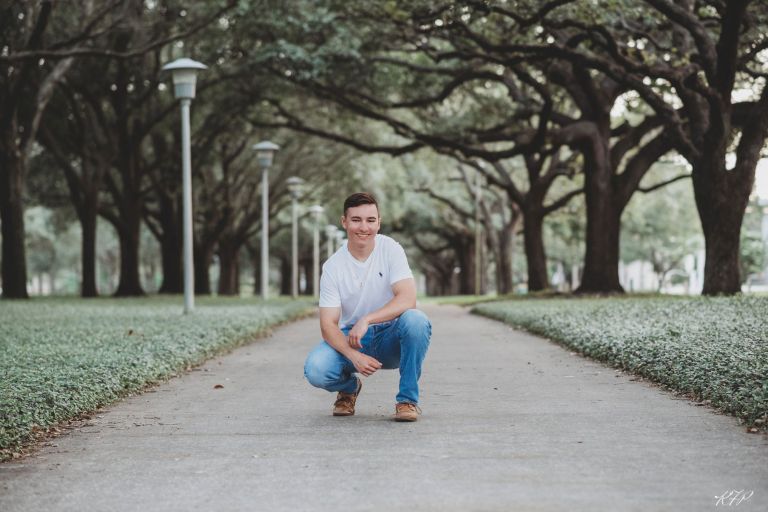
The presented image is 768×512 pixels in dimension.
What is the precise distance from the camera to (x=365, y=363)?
6.35 meters

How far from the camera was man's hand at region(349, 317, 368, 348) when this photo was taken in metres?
6.41

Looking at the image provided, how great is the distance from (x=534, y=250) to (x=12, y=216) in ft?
49.8

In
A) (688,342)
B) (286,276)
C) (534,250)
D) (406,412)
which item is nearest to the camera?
(406,412)

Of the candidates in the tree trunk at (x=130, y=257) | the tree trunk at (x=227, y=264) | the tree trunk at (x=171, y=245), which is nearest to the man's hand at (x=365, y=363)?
the tree trunk at (x=130, y=257)

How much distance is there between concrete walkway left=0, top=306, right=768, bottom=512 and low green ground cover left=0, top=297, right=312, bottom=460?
23 centimetres

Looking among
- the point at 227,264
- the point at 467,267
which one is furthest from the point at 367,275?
the point at 467,267

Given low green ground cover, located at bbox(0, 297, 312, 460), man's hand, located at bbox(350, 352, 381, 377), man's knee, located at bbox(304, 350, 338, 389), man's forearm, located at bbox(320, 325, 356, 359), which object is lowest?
low green ground cover, located at bbox(0, 297, 312, 460)

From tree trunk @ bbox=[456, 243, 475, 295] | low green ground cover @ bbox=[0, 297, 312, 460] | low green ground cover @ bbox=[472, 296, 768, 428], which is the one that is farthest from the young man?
tree trunk @ bbox=[456, 243, 475, 295]

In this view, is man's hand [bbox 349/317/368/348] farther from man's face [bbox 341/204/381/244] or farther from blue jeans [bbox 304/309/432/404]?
man's face [bbox 341/204/381/244]

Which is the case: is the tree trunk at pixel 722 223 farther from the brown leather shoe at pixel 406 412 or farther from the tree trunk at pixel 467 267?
the tree trunk at pixel 467 267

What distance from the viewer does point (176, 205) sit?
34.5 meters

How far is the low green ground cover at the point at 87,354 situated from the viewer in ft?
21.6

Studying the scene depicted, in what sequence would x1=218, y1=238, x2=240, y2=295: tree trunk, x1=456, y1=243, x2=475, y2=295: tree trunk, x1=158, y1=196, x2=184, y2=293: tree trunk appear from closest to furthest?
1. x1=158, y1=196, x2=184, y2=293: tree trunk
2. x1=218, y1=238, x2=240, y2=295: tree trunk
3. x1=456, y1=243, x2=475, y2=295: tree trunk

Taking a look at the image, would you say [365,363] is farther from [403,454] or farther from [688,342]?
[688,342]
